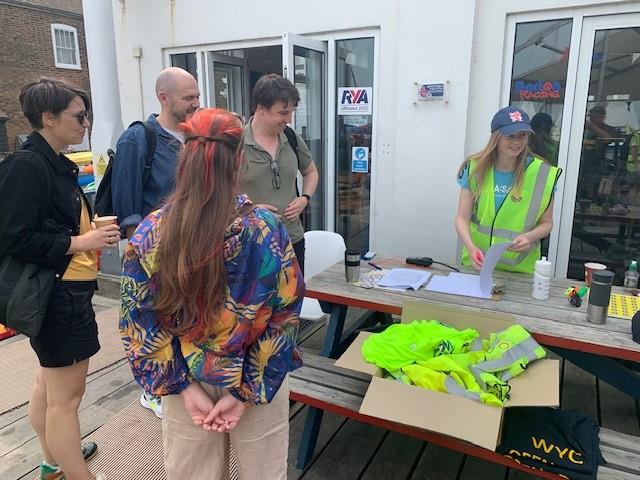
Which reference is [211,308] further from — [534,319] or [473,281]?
[473,281]

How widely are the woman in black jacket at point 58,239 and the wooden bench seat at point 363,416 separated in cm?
90

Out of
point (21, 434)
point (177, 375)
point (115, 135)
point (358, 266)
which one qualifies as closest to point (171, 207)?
point (177, 375)

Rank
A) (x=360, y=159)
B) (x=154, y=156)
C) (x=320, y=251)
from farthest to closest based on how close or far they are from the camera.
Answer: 1. (x=360, y=159)
2. (x=320, y=251)
3. (x=154, y=156)

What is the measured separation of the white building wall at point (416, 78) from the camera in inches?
142

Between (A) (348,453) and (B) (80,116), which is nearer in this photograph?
(B) (80,116)

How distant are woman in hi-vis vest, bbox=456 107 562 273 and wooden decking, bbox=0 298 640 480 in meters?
0.95

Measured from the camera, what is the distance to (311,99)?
4.52 m

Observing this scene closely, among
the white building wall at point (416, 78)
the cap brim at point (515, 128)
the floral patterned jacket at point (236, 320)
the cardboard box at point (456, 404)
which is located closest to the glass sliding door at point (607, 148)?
the white building wall at point (416, 78)

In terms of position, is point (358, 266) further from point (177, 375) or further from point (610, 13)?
point (610, 13)

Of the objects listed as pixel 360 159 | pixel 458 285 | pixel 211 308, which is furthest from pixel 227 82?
pixel 211 308

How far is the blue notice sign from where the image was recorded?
4402 mm

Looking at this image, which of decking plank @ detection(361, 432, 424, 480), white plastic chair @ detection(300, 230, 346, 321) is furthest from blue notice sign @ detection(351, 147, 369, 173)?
decking plank @ detection(361, 432, 424, 480)

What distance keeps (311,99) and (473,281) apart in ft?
8.61

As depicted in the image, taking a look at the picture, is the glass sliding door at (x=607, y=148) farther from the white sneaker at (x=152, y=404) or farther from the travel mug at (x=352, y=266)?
the white sneaker at (x=152, y=404)
